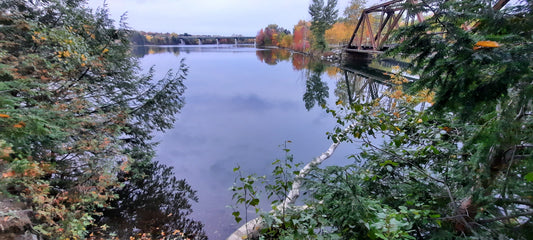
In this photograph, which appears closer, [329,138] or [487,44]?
[487,44]

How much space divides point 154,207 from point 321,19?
41551 millimetres

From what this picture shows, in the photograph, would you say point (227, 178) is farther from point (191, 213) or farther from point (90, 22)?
point (90, 22)

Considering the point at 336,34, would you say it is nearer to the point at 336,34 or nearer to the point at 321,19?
the point at 336,34

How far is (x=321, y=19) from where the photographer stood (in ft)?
131

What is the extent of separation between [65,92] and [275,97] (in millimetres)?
12006

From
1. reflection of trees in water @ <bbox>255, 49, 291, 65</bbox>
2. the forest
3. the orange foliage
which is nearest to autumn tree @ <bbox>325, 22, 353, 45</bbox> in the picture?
the orange foliage

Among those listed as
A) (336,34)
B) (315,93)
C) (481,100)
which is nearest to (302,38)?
(336,34)

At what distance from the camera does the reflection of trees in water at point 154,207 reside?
203 inches

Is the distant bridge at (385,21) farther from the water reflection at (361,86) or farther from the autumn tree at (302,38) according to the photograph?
the autumn tree at (302,38)

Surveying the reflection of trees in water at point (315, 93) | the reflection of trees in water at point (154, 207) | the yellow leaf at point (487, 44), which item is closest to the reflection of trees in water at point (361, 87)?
the reflection of trees in water at point (315, 93)

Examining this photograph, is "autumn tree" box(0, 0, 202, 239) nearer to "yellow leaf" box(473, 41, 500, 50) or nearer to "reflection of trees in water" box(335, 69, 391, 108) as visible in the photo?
"yellow leaf" box(473, 41, 500, 50)

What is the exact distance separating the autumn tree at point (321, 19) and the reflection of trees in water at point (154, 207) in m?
35.9

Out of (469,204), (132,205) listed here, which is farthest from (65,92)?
(469,204)

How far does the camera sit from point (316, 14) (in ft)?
137
